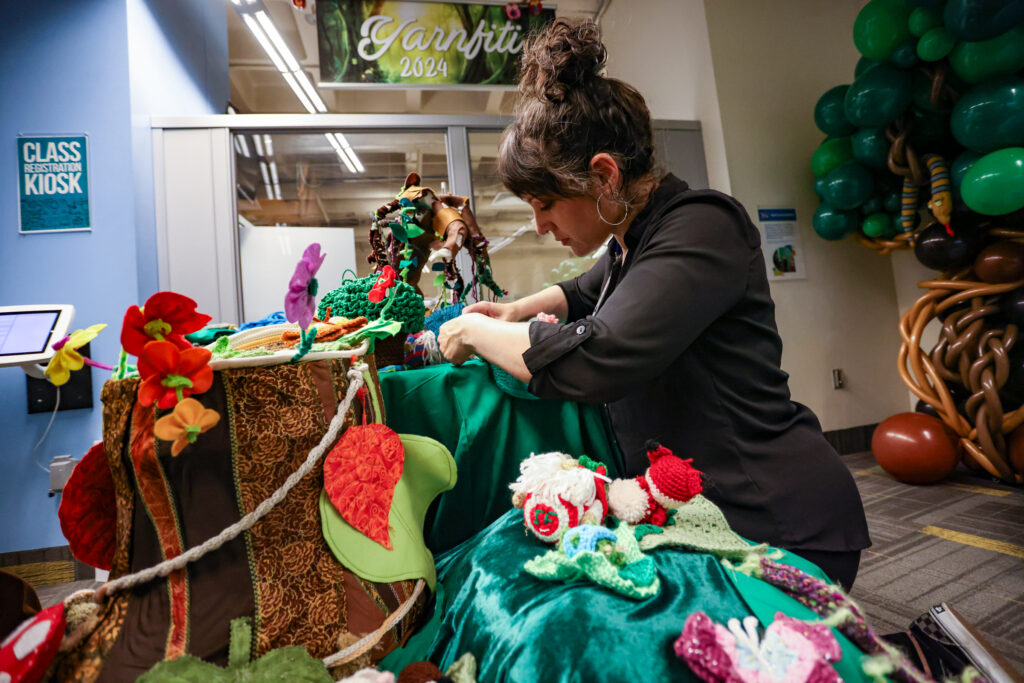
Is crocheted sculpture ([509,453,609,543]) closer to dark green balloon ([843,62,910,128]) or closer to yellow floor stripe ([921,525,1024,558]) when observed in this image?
yellow floor stripe ([921,525,1024,558])

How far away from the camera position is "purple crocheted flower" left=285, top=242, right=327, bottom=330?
498mm

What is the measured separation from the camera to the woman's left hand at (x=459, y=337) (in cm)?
85

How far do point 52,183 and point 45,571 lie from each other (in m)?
1.73

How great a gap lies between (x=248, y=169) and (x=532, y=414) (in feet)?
9.19

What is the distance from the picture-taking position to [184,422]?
0.47 m

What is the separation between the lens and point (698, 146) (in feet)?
11.0

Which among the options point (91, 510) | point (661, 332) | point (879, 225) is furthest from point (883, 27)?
point (91, 510)

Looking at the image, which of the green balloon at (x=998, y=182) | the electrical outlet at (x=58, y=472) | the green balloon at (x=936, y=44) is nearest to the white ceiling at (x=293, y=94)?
the green balloon at (x=936, y=44)

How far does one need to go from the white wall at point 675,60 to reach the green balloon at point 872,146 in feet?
2.30

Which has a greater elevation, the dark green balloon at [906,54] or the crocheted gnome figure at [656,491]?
the dark green balloon at [906,54]

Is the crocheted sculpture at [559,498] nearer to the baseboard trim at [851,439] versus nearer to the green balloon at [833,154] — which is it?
the green balloon at [833,154]

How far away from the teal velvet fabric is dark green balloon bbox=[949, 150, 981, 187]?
8.31 feet

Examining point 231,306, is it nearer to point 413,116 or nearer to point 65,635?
point 413,116

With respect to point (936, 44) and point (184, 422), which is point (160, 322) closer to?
point (184, 422)
